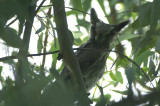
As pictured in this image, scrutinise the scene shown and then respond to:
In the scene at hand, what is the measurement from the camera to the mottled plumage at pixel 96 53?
1927 millimetres

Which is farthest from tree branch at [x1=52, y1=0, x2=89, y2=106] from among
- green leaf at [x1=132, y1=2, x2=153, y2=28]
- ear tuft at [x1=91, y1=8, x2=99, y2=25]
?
ear tuft at [x1=91, y1=8, x2=99, y2=25]

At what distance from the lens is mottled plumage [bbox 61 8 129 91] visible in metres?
1.93

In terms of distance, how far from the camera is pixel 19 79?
664mm

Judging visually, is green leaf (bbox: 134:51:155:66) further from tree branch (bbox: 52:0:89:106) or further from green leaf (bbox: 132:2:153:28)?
tree branch (bbox: 52:0:89:106)

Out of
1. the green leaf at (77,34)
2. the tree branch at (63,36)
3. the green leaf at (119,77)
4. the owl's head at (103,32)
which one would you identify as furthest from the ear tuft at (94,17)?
the tree branch at (63,36)

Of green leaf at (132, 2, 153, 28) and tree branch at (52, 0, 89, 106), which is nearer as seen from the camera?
tree branch at (52, 0, 89, 106)

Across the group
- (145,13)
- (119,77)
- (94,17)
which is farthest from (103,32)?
(145,13)

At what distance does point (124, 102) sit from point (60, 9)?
0.70m

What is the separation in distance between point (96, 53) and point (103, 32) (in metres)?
0.22

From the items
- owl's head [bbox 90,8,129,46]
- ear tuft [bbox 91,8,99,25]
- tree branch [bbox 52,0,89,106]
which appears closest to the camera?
tree branch [bbox 52,0,89,106]

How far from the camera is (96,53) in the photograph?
1.93 meters

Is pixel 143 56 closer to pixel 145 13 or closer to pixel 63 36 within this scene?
pixel 145 13

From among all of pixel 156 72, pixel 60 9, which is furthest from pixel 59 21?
pixel 156 72

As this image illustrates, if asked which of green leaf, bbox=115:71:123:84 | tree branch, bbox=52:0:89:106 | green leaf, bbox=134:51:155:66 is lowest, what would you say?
green leaf, bbox=115:71:123:84
